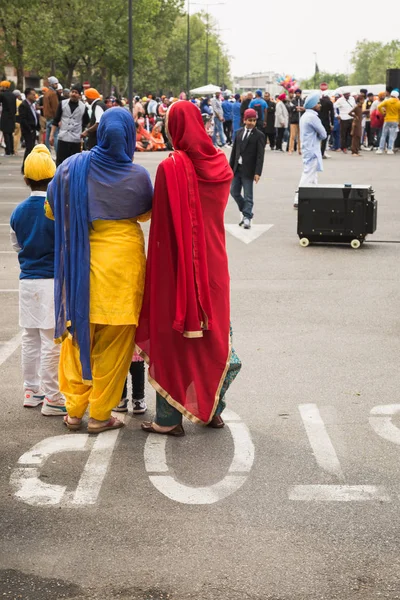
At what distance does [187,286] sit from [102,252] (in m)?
0.51

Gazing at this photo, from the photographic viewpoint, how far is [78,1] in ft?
171

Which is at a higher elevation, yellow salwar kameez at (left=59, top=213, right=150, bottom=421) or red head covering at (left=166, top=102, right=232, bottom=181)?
red head covering at (left=166, top=102, right=232, bottom=181)

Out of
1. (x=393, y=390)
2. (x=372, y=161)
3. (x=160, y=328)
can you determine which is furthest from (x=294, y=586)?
(x=372, y=161)

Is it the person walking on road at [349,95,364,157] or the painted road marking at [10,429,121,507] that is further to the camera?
the person walking on road at [349,95,364,157]

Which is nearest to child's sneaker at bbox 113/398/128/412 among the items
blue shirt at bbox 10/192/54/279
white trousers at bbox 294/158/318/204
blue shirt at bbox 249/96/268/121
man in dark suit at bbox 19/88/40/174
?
blue shirt at bbox 10/192/54/279

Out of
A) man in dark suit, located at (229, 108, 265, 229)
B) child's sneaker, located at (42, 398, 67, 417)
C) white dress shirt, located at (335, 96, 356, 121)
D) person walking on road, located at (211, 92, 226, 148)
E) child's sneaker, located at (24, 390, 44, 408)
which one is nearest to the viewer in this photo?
child's sneaker, located at (42, 398, 67, 417)

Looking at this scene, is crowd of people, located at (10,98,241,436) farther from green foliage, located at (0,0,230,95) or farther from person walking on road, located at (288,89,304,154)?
green foliage, located at (0,0,230,95)

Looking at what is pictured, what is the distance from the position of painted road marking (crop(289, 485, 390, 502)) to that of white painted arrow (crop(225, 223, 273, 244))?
28.9 ft

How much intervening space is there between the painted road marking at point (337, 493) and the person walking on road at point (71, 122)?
49.6ft

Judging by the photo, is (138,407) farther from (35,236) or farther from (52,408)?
(35,236)

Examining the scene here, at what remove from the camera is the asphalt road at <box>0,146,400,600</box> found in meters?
4.08

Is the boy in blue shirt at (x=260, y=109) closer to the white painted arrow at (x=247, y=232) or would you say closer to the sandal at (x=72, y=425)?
the white painted arrow at (x=247, y=232)

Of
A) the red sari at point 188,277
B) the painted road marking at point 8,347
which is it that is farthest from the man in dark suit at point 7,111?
the red sari at point 188,277

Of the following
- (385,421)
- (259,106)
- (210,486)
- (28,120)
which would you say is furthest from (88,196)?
(259,106)
